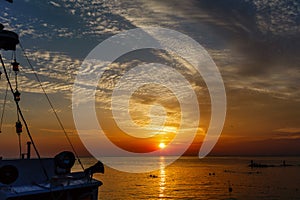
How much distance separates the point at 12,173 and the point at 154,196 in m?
82.6

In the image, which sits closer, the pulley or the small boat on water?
the small boat on water

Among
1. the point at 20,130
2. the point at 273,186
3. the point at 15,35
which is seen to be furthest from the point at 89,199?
the point at 273,186

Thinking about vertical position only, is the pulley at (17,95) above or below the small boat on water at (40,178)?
above

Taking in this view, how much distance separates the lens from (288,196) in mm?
83438

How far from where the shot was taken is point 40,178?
58.0 ft

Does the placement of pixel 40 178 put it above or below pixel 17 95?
below

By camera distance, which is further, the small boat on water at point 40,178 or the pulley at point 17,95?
the pulley at point 17,95

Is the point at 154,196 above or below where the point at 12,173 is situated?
below

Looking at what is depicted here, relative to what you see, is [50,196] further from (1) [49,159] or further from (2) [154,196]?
(2) [154,196]

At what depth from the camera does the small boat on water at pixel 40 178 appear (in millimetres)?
13258

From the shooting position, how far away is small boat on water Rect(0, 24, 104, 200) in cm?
1326

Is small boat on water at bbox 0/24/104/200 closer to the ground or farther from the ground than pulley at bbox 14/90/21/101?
closer to the ground

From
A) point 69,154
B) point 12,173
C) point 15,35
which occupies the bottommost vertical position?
point 12,173

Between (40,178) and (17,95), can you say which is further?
(17,95)
